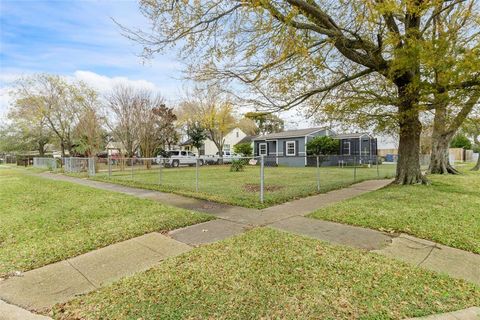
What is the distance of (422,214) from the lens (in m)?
5.69

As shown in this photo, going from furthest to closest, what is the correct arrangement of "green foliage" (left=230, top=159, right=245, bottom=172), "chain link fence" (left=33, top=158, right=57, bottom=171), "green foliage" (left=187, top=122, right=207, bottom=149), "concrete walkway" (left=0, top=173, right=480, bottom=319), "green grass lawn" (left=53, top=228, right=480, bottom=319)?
"green foliage" (left=187, top=122, right=207, bottom=149)
"chain link fence" (left=33, top=158, right=57, bottom=171)
"green foliage" (left=230, top=159, right=245, bottom=172)
"concrete walkway" (left=0, top=173, right=480, bottom=319)
"green grass lawn" (left=53, top=228, right=480, bottom=319)

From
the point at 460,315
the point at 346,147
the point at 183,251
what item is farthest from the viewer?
the point at 346,147

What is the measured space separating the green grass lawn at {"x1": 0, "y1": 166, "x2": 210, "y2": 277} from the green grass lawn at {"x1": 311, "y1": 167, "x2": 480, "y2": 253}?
11.2 feet

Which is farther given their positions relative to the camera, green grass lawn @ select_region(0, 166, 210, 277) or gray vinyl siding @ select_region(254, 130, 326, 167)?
gray vinyl siding @ select_region(254, 130, 326, 167)

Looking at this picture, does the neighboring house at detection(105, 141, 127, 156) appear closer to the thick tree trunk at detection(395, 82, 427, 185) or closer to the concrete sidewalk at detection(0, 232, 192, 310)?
the concrete sidewalk at detection(0, 232, 192, 310)

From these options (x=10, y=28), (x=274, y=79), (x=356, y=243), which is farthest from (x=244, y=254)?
(x=10, y=28)

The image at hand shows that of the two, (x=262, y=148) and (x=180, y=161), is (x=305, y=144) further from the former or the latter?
(x=180, y=161)

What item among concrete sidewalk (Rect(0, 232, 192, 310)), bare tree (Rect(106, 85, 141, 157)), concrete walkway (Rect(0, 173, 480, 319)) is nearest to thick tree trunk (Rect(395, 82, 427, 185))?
concrete walkway (Rect(0, 173, 480, 319))

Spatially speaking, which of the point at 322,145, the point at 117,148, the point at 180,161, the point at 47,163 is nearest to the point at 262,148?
the point at 322,145

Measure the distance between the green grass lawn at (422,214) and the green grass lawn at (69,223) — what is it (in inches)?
135

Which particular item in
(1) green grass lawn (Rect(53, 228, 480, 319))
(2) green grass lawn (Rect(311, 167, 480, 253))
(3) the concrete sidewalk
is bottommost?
(3) the concrete sidewalk

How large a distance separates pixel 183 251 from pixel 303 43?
19.2ft

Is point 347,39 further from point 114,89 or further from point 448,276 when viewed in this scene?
point 114,89

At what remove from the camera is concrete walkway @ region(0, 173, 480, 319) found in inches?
120
